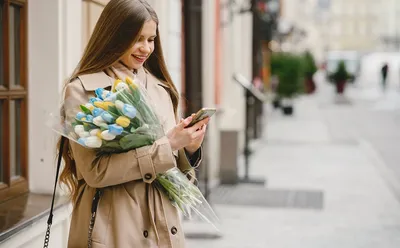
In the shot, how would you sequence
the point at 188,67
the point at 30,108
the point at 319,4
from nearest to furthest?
the point at 30,108, the point at 188,67, the point at 319,4

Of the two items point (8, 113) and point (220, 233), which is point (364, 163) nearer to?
point (220, 233)

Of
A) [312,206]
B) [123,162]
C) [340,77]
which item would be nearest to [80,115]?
[123,162]

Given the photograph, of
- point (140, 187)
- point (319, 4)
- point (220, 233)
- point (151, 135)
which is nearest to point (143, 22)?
point (151, 135)

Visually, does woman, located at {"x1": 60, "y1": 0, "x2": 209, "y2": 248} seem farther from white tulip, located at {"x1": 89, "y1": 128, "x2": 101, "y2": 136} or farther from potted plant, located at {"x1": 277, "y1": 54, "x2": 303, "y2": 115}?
potted plant, located at {"x1": 277, "y1": 54, "x2": 303, "y2": 115}

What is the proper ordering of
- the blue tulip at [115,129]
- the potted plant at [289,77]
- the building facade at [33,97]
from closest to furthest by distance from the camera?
the blue tulip at [115,129] → the building facade at [33,97] → the potted plant at [289,77]

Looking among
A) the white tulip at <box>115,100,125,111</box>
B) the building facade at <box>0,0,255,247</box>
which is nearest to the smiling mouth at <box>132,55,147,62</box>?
the white tulip at <box>115,100,125,111</box>

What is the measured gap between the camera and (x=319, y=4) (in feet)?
171

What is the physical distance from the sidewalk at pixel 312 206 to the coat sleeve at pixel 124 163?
155 inches

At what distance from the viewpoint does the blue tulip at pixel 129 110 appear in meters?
2.50

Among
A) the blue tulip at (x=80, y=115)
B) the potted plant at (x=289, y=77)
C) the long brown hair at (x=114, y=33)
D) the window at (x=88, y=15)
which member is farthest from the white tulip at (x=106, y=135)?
the potted plant at (x=289, y=77)

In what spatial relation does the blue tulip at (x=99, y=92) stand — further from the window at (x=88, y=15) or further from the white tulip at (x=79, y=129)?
the window at (x=88, y=15)

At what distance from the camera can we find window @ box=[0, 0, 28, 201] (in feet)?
13.7

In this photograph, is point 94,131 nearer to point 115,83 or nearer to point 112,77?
point 115,83

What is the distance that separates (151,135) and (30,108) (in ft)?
6.91
